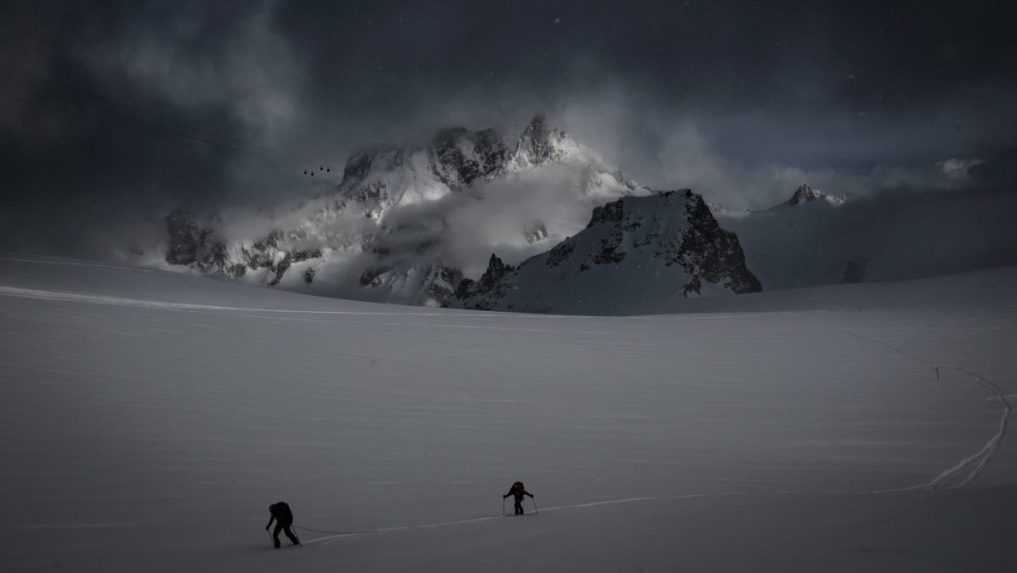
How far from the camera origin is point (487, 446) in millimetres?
15453

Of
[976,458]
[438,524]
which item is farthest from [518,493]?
[976,458]

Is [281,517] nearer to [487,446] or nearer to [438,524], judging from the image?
[438,524]

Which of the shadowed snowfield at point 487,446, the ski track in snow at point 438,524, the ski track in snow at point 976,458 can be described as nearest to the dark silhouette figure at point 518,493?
the shadowed snowfield at point 487,446

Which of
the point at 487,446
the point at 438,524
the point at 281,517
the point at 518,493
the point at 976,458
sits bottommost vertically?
the point at 438,524

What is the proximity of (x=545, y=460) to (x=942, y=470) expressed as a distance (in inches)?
310

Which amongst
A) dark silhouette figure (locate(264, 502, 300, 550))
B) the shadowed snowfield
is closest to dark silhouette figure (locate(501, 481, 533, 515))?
the shadowed snowfield

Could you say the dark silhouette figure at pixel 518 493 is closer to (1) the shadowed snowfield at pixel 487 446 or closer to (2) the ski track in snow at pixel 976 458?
(1) the shadowed snowfield at pixel 487 446

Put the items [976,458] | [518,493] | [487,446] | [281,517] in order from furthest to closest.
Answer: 1. [487,446]
2. [976,458]
3. [518,493]
4. [281,517]

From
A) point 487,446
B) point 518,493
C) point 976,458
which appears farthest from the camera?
point 487,446

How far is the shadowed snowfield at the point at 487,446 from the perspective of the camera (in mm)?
8375

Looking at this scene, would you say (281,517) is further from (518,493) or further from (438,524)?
(518,493)

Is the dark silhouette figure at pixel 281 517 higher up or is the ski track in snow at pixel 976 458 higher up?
the ski track in snow at pixel 976 458

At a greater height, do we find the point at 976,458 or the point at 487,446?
the point at 487,446

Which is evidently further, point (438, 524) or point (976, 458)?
point (976, 458)
